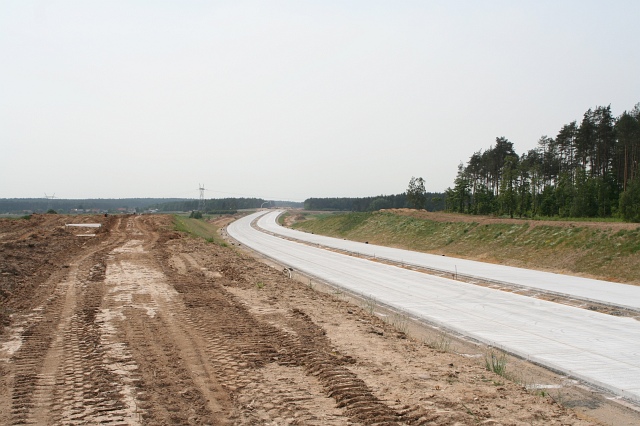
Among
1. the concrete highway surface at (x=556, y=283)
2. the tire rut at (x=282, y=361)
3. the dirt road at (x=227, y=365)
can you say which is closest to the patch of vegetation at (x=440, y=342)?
the dirt road at (x=227, y=365)

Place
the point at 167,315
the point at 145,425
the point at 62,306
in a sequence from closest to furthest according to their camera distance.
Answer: the point at 145,425 → the point at 167,315 → the point at 62,306

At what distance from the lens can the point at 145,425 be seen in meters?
5.27

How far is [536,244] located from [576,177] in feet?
66.8

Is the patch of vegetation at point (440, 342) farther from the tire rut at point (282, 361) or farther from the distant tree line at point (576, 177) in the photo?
the distant tree line at point (576, 177)

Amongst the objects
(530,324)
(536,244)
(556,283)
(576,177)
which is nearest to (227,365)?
(530,324)

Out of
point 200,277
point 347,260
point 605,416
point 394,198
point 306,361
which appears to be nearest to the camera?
point 605,416

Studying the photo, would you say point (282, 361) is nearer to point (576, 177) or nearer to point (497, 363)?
point (497, 363)

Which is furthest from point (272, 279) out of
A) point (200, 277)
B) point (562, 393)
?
point (562, 393)

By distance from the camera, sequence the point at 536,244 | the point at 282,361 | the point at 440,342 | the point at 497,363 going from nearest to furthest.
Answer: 1. the point at 282,361
2. the point at 497,363
3. the point at 440,342
4. the point at 536,244

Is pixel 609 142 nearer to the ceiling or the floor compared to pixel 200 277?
nearer to the ceiling

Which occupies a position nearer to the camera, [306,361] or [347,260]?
[306,361]

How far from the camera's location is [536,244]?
2858 cm

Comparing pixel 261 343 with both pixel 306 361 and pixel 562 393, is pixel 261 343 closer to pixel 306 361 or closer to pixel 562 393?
pixel 306 361

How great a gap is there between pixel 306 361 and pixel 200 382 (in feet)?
5.83
